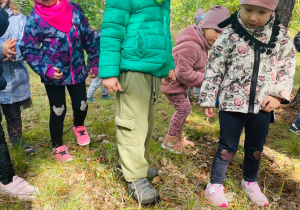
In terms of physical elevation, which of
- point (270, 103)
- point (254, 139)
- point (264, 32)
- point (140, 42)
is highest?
point (264, 32)

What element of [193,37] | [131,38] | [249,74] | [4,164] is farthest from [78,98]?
[249,74]

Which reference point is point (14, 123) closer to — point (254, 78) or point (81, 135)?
point (81, 135)

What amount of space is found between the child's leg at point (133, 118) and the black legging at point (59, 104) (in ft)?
2.69

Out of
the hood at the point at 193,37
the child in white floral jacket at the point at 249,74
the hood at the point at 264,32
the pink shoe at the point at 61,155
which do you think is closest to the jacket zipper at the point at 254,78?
the child in white floral jacket at the point at 249,74

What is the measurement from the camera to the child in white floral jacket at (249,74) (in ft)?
7.06

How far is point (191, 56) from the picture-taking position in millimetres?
3193

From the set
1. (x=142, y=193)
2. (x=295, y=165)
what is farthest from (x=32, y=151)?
(x=295, y=165)

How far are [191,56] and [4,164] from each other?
95.2 inches

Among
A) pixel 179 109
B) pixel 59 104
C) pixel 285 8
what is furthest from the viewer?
pixel 285 8

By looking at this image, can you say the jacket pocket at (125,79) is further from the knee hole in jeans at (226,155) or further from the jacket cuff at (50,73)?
the knee hole in jeans at (226,155)

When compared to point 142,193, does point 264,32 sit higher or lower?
higher

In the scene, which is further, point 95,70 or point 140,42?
point 95,70

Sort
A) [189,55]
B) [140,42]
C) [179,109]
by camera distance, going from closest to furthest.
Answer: [140,42] < [189,55] < [179,109]

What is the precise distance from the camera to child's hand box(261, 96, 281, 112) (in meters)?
2.22
